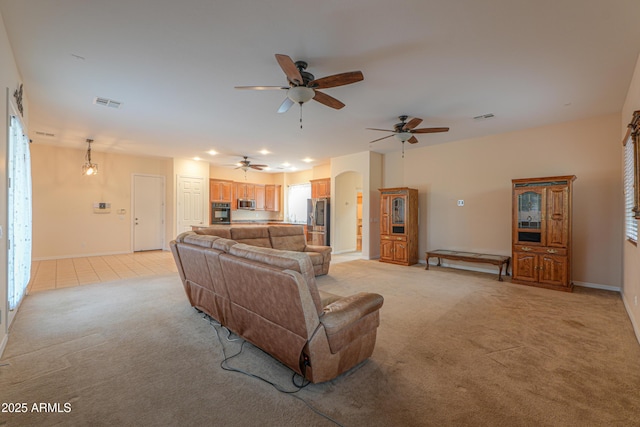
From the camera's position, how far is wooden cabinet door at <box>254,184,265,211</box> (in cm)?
1135

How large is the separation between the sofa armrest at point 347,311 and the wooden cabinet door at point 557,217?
4297 millimetres

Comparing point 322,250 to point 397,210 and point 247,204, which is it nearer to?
point 397,210

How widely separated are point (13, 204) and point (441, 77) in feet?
17.2

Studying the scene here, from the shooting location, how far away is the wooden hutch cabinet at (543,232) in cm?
481

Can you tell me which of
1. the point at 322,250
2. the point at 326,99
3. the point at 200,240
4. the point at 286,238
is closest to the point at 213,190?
the point at 286,238

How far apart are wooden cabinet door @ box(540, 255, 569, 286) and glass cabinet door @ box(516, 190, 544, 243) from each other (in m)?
0.36

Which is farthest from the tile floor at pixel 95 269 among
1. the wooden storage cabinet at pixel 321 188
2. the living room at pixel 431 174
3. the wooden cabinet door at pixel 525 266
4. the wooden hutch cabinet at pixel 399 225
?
the wooden cabinet door at pixel 525 266

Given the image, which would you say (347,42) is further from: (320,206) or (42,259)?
(42,259)

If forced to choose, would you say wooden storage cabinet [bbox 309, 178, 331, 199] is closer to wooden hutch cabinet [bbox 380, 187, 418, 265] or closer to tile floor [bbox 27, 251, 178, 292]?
wooden hutch cabinet [bbox 380, 187, 418, 265]

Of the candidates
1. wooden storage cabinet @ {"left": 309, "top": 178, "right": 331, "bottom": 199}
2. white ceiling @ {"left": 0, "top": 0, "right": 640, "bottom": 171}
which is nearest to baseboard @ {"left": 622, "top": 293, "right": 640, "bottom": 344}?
white ceiling @ {"left": 0, "top": 0, "right": 640, "bottom": 171}

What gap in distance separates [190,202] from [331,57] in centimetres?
765

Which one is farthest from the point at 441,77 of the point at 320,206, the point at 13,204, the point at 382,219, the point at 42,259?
the point at 42,259

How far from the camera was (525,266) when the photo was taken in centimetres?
520

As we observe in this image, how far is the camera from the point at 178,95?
13.7 feet
